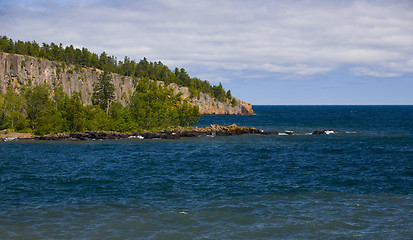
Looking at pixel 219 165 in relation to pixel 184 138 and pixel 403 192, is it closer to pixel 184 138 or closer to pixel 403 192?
pixel 403 192

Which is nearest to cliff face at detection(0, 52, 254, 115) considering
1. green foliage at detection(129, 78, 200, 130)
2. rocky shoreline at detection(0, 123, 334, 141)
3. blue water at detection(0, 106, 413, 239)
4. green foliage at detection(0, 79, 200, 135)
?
green foliage at detection(129, 78, 200, 130)

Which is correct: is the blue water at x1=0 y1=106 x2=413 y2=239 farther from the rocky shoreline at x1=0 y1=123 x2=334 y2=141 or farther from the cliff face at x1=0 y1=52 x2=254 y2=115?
the cliff face at x1=0 y1=52 x2=254 y2=115

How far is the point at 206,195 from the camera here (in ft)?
102

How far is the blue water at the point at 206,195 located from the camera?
73.9 feet

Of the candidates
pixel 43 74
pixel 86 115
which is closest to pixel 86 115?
pixel 86 115

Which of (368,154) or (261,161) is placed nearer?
(261,161)

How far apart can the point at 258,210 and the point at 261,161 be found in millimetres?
24134

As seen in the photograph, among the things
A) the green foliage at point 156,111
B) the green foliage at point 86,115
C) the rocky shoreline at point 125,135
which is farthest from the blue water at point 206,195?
the green foliage at point 156,111

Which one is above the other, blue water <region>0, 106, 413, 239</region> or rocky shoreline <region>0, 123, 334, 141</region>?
rocky shoreline <region>0, 123, 334, 141</region>

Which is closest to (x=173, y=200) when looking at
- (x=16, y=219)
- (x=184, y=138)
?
(x=16, y=219)

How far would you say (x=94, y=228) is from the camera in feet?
74.0

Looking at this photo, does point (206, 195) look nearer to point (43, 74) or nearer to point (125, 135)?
point (125, 135)

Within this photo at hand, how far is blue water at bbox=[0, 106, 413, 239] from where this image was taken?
73.9 ft

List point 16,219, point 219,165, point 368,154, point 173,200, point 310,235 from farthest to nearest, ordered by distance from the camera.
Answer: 1. point 368,154
2. point 219,165
3. point 173,200
4. point 16,219
5. point 310,235
